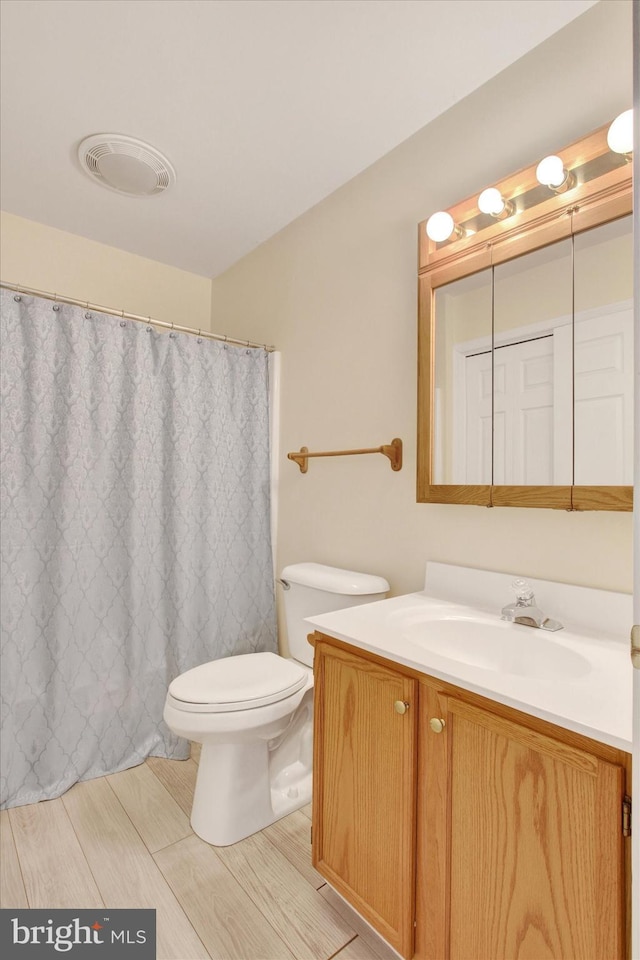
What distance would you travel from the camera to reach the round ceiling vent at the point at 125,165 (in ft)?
5.67

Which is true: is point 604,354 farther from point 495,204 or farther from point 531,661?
point 531,661

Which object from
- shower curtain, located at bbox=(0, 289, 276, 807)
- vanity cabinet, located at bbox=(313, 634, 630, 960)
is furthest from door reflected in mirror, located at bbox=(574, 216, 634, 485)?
shower curtain, located at bbox=(0, 289, 276, 807)

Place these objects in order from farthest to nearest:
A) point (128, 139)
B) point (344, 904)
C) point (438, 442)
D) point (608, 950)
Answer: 1. point (128, 139)
2. point (438, 442)
3. point (344, 904)
4. point (608, 950)

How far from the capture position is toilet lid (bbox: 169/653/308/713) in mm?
1432

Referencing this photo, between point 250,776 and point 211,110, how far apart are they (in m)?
2.19

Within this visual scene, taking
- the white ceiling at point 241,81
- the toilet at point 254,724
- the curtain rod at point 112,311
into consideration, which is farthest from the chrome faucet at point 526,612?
the curtain rod at point 112,311

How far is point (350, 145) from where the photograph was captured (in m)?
1.76

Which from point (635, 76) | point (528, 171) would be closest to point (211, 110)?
point (528, 171)

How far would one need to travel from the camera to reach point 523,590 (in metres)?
1.24

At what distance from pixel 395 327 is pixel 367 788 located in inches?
55.8

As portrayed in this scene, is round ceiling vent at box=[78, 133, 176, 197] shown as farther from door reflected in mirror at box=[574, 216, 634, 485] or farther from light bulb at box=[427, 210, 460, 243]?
door reflected in mirror at box=[574, 216, 634, 485]

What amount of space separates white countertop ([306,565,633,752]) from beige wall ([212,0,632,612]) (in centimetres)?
17

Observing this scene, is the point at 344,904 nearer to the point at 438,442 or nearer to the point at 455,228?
the point at 438,442

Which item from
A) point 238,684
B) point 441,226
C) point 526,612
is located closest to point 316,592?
point 238,684
